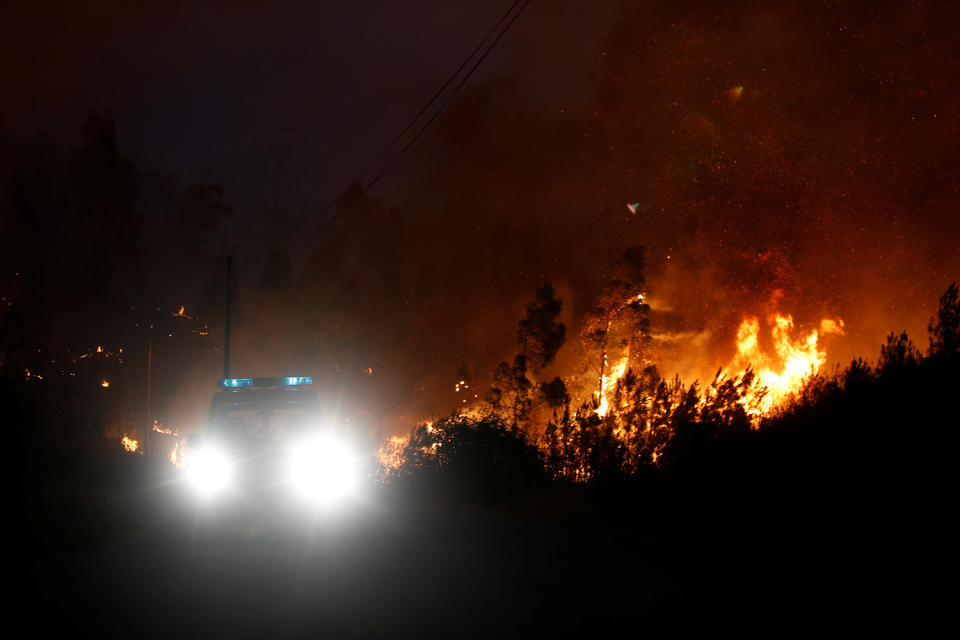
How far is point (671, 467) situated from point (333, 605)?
6.12 m

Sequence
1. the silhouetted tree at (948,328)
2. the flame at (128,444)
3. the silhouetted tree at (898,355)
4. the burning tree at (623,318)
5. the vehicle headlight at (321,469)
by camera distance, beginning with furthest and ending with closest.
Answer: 1. the burning tree at (623,318)
2. the flame at (128,444)
3. the vehicle headlight at (321,469)
4. the silhouetted tree at (898,355)
5. the silhouetted tree at (948,328)

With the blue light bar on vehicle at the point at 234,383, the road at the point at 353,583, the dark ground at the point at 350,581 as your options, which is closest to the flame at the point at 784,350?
the blue light bar on vehicle at the point at 234,383

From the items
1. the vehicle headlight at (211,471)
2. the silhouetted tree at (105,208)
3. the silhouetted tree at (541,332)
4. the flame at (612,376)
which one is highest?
the silhouetted tree at (105,208)

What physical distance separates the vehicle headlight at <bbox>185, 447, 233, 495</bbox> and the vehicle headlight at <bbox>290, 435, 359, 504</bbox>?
3.08ft

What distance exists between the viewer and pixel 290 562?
855cm

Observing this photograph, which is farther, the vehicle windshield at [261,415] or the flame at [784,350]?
the flame at [784,350]

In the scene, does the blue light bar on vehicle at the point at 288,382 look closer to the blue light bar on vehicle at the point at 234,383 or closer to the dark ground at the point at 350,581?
the blue light bar on vehicle at the point at 234,383

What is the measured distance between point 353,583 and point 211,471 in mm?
5111

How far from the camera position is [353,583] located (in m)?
7.54

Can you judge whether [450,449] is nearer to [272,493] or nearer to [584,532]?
[272,493]

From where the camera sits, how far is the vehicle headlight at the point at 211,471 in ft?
38.7

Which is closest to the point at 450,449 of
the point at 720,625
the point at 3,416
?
the point at 3,416

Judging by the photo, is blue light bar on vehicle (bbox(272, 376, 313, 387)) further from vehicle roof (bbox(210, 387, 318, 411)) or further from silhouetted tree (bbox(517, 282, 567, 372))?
silhouetted tree (bbox(517, 282, 567, 372))

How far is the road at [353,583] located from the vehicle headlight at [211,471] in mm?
929
